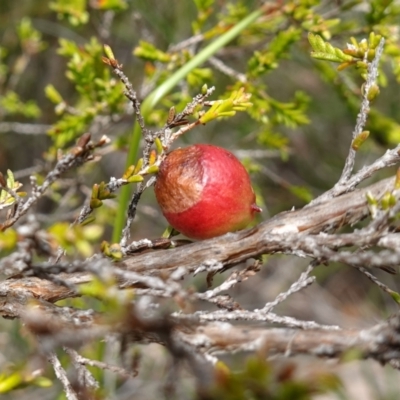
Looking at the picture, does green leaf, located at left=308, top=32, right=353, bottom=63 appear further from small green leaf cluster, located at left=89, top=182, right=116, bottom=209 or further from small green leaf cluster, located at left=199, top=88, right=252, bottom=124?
small green leaf cluster, located at left=89, top=182, right=116, bottom=209

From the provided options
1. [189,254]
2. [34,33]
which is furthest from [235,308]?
[34,33]

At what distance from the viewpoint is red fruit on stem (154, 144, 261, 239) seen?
1.12 metres

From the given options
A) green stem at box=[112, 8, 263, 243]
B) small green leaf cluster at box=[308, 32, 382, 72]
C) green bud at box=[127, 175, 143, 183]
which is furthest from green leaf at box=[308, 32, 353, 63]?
green bud at box=[127, 175, 143, 183]

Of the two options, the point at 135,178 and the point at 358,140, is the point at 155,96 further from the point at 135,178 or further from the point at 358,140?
the point at 358,140

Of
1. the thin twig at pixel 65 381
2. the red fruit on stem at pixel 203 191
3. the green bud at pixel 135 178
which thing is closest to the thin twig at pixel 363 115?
the red fruit on stem at pixel 203 191

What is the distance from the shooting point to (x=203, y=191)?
3.68 ft

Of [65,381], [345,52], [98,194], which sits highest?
[345,52]

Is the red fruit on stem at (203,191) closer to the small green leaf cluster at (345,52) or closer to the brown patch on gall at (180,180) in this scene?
the brown patch on gall at (180,180)

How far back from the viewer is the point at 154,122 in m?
2.06

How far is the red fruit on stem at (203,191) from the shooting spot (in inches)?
44.3

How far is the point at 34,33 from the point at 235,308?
6.56 ft

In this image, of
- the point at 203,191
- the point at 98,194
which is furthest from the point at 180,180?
the point at 98,194

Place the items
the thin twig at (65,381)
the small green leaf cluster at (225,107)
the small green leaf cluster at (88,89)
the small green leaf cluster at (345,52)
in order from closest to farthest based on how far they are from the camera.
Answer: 1. the thin twig at (65,381)
2. the small green leaf cluster at (225,107)
3. the small green leaf cluster at (345,52)
4. the small green leaf cluster at (88,89)

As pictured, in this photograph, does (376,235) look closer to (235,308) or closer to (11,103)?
(235,308)
